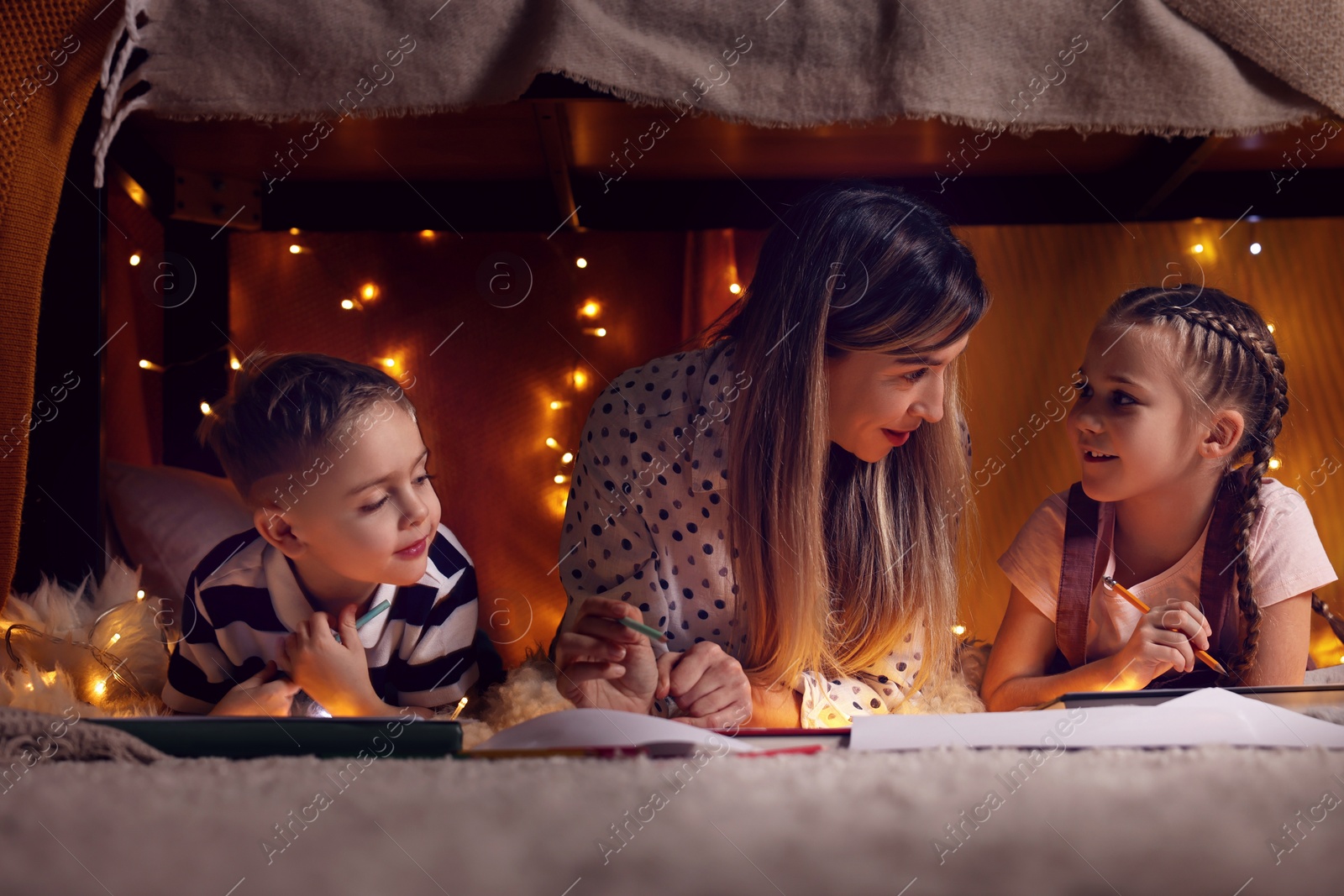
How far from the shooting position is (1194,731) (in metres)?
0.68

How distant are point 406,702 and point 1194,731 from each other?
2.14 ft

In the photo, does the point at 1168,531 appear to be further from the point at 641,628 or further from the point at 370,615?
the point at 370,615

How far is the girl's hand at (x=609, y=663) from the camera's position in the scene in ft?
2.61

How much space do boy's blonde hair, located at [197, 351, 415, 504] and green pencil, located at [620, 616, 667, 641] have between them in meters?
0.27

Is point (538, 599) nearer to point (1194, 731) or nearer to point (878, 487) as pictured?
point (878, 487)

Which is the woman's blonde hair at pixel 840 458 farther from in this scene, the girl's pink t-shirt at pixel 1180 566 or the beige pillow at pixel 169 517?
the beige pillow at pixel 169 517

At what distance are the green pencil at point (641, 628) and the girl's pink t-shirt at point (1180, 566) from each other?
0.35 meters

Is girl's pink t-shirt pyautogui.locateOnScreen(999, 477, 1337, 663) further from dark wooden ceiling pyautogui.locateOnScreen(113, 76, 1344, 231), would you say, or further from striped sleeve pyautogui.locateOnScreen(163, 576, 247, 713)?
striped sleeve pyautogui.locateOnScreen(163, 576, 247, 713)

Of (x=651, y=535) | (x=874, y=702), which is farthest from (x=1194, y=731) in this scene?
(x=651, y=535)

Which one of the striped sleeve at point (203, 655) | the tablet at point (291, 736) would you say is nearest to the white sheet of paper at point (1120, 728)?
the tablet at point (291, 736)

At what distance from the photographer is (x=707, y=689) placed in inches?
31.4

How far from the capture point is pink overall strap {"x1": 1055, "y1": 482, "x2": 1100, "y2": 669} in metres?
0.83

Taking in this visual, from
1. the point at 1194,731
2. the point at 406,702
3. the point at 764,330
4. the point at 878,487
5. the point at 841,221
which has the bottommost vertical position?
the point at 406,702

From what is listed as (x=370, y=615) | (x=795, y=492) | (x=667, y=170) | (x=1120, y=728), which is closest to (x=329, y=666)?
(x=370, y=615)
